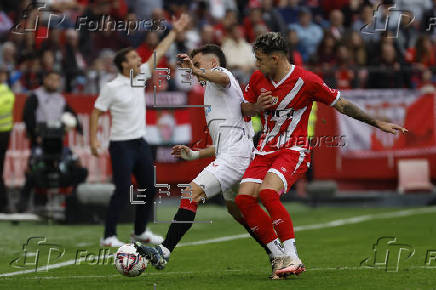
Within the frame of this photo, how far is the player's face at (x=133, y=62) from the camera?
11.4 metres

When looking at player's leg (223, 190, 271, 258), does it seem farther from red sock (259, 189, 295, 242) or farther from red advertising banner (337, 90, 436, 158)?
red advertising banner (337, 90, 436, 158)

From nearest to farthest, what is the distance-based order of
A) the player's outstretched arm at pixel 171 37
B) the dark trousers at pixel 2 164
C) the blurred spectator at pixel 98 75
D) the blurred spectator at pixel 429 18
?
1. the player's outstretched arm at pixel 171 37
2. the dark trousers at pixel 2 164
3. the blurred spectator at pixel 98 75
4. the blurred spectator at pixel 429 18

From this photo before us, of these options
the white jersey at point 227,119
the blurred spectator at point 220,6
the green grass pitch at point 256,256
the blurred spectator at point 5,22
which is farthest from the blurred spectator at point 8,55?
the white jersey at point 227,119

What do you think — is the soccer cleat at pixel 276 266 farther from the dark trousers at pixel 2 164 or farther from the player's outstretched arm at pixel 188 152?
the dark trousers at pixel 2 164

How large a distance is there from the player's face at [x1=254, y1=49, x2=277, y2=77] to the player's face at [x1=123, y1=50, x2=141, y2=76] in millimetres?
3301

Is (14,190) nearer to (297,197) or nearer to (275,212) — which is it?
(297,197)

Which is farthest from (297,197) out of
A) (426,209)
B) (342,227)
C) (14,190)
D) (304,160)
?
(304,160)

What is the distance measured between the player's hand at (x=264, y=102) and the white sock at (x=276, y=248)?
1153 millimetres

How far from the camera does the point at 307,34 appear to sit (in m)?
19.6

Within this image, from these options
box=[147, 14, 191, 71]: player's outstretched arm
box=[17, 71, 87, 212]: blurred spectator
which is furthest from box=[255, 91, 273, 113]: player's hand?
box=[17, 71, 87, 212]: blurred spectator

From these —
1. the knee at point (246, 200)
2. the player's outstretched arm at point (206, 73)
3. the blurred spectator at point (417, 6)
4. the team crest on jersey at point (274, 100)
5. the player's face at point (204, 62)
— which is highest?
the blurred spectator at point (417, 6)

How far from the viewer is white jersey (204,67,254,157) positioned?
8.52 meters

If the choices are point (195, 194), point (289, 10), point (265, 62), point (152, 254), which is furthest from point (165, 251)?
point (289, 10)

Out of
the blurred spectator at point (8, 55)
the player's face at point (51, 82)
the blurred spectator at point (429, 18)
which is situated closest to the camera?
the player's face at point (51, 82)
